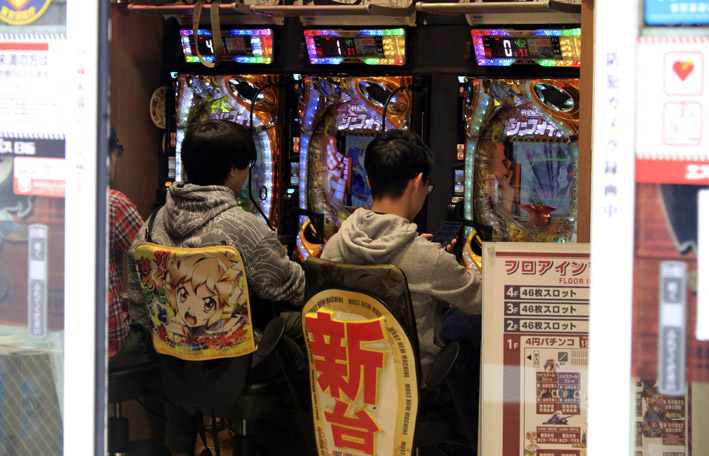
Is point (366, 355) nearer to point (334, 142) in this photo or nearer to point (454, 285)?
point (454, 285)

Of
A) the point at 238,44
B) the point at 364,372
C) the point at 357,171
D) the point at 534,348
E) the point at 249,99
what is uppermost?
the point at 238,44

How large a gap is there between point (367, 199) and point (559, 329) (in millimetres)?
2793

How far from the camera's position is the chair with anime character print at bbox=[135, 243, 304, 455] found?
231 cm

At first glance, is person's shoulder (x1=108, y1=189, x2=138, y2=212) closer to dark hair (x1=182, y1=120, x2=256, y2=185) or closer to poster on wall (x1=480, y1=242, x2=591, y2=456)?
dark hair (x1=182, y1=120, x2=256, y2=185)

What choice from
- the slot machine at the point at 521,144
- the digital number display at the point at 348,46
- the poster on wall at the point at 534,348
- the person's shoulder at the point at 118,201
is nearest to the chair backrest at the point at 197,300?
the person's shoulder at the point at 118,201

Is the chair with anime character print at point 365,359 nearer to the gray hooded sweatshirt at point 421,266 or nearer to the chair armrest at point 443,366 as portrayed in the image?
the chair armrest at point 443,366

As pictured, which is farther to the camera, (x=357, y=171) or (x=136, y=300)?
(x=357, y=171)

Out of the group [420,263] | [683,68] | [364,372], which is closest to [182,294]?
[364,372]

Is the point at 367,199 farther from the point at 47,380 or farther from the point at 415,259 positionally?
the point at 47,380

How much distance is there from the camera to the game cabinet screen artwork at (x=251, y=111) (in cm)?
468

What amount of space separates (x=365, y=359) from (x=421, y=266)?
352 millimetres

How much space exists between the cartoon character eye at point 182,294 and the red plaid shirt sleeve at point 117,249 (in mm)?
499

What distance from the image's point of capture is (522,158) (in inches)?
171

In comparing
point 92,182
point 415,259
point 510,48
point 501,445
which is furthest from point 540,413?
point 510,48
